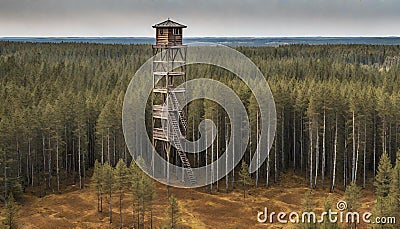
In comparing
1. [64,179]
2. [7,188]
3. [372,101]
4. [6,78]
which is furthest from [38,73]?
[372,101]

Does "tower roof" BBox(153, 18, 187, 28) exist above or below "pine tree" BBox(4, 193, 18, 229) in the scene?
above

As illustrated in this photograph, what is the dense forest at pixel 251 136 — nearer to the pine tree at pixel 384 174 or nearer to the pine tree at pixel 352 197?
the pine tree at pixel 384 174

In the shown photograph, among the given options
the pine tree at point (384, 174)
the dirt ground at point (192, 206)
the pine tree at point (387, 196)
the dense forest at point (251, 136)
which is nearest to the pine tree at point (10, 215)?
the dirt ground at point (192, 206)

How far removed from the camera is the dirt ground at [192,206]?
3472cm

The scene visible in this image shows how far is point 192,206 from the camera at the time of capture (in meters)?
38.9

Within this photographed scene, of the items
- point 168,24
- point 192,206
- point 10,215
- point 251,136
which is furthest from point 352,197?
point 10,215

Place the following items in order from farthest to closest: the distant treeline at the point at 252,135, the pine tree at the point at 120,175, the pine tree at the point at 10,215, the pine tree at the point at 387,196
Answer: the distant treeline at the point at 252,135
the pine tree at the point at 120,175
the pine tree at the point at 10,215
the pine tree at the point at 387,196

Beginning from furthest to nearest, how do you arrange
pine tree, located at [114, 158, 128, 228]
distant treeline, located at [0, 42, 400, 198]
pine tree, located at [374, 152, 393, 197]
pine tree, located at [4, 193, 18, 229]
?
distant treeline, located at [0, 42, 400, 198], pine tree, located at [374, 152, 393, 197], pine tree, located at [114, 158, 128, 228], pine tree, located at [4, 193, 18, 229]

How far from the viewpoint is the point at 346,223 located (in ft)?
107

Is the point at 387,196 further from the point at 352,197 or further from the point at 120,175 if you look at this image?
the point at 120,175

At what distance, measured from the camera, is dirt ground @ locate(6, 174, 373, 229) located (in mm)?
34719

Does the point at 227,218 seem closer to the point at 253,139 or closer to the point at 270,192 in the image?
the point at 270,192

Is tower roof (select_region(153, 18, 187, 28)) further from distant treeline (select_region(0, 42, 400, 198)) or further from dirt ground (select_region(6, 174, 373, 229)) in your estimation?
dirt ground (select_region(6, 174, 373, 229))

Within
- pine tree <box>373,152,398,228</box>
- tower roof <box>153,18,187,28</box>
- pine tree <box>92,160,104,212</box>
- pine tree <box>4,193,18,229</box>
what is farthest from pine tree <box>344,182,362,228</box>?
pine tree <box>4,193,18,229</box>
